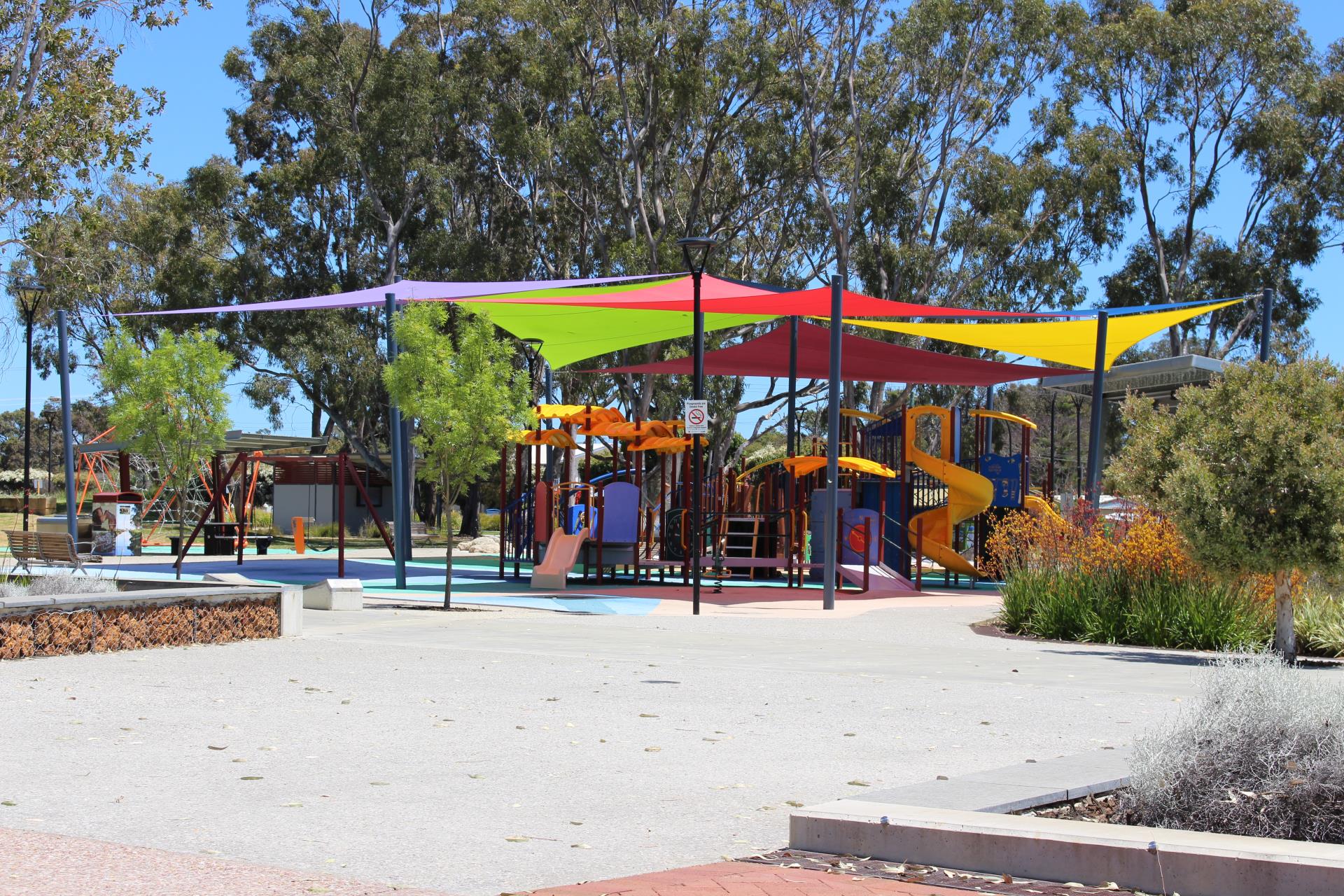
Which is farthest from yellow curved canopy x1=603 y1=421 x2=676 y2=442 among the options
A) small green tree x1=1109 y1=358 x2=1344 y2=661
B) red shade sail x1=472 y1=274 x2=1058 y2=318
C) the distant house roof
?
small green tree x1=1109 y1=358 x2=1344 y2=661

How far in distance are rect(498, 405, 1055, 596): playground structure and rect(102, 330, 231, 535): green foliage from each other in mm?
4435

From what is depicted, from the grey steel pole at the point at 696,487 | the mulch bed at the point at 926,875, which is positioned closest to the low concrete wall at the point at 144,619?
the grey steel pole at the point at 696,487

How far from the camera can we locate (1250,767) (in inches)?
197

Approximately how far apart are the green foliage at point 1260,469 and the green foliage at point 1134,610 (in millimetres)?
1714

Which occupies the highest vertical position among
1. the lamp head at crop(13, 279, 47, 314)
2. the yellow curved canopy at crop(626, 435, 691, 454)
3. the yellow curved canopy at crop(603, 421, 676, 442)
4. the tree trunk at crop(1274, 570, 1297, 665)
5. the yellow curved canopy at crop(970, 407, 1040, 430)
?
the lamp head at crop(13, 279, 47, 314)

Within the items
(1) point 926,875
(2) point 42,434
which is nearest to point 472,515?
(1) point 926,875

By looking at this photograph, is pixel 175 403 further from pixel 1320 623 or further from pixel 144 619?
pixel 1320 623

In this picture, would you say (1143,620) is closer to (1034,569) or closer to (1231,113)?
(1034,569)

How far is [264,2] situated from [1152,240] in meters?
29.0

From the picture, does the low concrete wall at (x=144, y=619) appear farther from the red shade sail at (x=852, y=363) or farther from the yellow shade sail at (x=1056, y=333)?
the red shade sail at (x=852, y=363)

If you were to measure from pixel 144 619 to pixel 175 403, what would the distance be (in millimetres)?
8751

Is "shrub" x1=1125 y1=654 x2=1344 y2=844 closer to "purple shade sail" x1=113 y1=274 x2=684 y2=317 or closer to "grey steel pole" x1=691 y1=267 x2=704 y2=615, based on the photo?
"grey steel pole" x1=691 y1=267 x2=704 y2=615

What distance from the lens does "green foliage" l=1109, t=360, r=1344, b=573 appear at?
35.6ft

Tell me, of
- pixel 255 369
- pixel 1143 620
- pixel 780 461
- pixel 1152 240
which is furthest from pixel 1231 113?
pixel 1143 620
